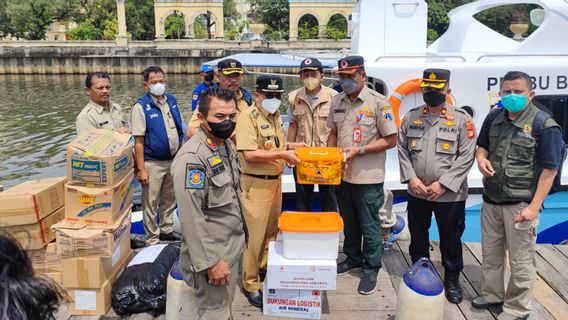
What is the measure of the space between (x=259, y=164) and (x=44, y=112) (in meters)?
19.1

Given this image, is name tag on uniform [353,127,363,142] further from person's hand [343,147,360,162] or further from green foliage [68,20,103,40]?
green foliage [68,20,103,40]

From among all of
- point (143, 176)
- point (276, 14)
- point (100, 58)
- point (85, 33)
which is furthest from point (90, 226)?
point (276, 14)

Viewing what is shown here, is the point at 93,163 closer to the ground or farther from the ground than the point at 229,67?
closer to the ground

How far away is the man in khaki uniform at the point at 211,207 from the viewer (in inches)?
95.7

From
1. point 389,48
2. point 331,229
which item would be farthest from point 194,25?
point 331,229

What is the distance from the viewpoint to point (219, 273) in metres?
2.51

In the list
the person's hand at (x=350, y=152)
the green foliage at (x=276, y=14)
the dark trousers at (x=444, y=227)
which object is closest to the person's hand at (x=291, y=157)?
the person's hand at (x=350, y=152)

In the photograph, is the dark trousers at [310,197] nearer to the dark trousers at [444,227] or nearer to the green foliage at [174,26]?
the dark trousers at [444,227]

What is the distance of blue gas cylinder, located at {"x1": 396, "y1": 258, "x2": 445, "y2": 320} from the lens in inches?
118

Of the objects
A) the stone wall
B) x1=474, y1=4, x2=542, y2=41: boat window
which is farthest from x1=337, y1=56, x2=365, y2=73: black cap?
x1=474, y1=4, x2=542, y2=41: boat window

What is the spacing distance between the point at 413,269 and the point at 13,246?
2.57 meters

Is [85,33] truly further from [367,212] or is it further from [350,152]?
[367,212]

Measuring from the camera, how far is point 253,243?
358cm

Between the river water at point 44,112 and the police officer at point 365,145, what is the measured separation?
10.0 metres
